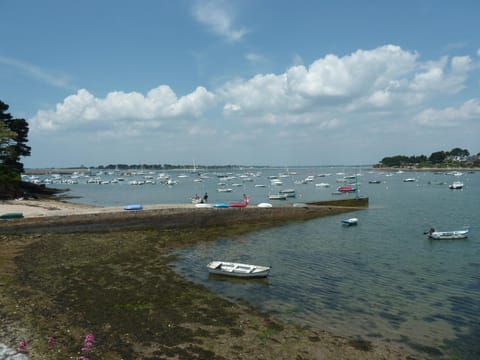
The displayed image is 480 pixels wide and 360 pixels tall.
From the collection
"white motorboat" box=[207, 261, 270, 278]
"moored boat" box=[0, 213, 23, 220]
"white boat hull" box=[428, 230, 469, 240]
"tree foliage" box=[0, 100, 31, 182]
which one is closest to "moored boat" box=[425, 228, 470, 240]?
"white boat hull" box=[428, 230, 469, 240]

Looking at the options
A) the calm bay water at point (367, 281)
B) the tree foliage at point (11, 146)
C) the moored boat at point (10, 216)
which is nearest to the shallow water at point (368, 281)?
the calm bay water at point (367, 281)

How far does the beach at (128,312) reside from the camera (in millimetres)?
12445

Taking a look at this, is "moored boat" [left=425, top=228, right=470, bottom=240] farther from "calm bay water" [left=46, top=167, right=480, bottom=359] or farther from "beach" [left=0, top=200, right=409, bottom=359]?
"beach" [left=0, top=200, right=409, bottom=359]

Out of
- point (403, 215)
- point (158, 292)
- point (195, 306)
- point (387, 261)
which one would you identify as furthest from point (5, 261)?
point (403, 215)

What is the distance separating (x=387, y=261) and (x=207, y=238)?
16.8 m

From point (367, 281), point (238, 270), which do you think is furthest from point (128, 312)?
point (367, 281)

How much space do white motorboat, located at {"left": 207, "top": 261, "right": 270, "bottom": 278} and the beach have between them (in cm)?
244

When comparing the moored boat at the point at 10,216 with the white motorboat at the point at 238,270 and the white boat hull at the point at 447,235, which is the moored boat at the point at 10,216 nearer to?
the white motorboat at the point at 238,270

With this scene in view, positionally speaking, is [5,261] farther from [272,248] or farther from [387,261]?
[387,261]

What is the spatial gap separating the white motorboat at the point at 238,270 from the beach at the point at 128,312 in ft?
8.01

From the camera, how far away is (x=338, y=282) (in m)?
21.8

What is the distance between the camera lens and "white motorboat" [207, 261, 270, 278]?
22.1 metres

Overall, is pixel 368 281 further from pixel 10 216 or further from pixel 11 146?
pixel 11 146

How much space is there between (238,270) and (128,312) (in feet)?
27.5
